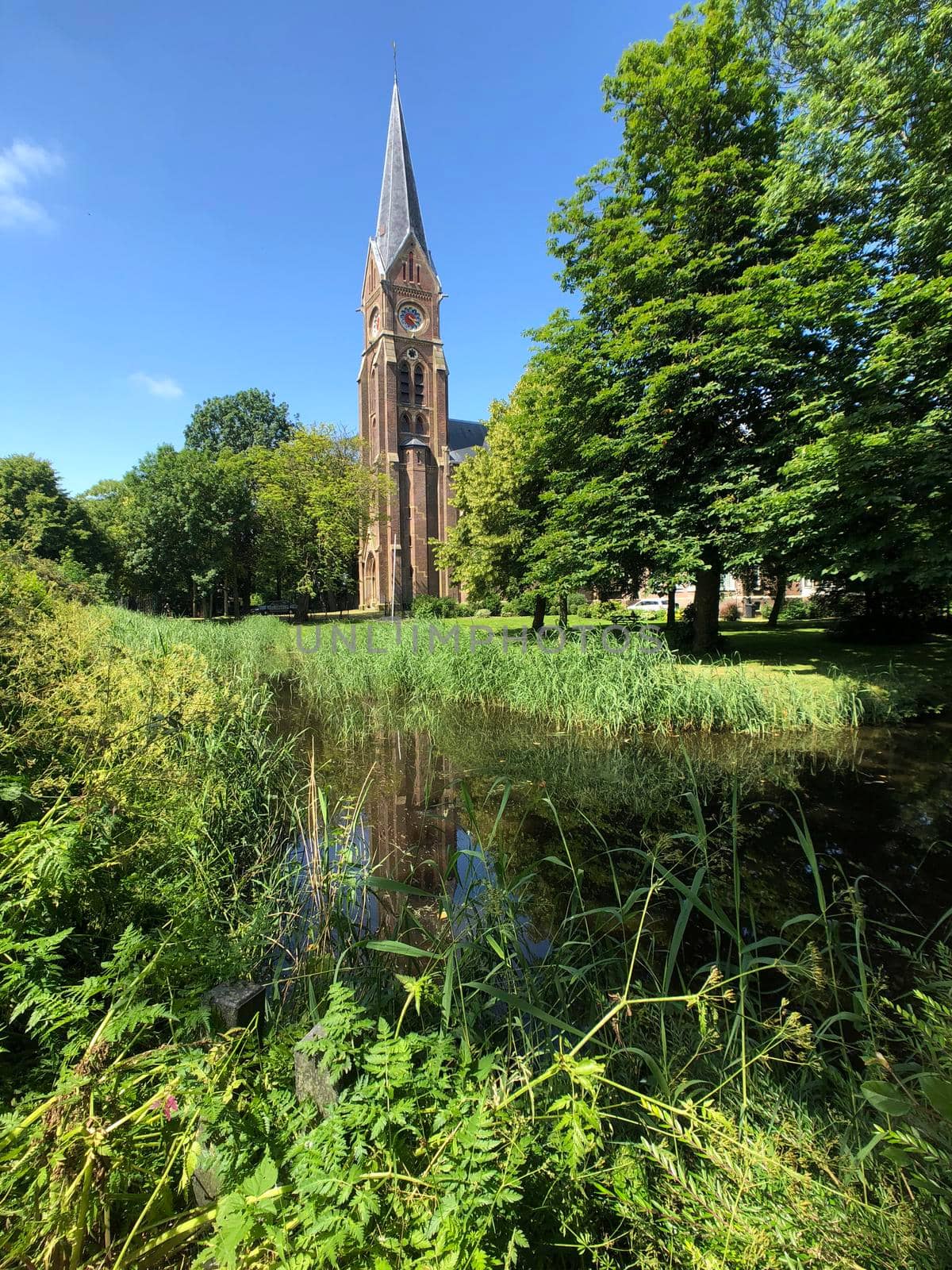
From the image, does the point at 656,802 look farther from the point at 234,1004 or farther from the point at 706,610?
the point at 706,610

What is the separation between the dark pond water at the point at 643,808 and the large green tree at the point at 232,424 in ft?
150

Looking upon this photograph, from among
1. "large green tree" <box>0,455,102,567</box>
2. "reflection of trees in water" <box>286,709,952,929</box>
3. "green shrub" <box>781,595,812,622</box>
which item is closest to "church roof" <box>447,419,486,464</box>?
"large green tree" <box>0,455,102,567</box>

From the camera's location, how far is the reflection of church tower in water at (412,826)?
3.25 meters

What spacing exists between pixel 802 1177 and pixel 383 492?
32.2m

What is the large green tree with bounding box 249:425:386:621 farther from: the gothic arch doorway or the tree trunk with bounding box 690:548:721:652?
the tree trunk with bounding box 690:548:721:652

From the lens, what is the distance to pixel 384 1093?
112 centimetres

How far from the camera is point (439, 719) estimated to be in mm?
7961

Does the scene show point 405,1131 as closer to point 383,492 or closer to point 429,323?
point 383,492

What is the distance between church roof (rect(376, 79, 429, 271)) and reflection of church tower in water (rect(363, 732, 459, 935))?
43.8 meters

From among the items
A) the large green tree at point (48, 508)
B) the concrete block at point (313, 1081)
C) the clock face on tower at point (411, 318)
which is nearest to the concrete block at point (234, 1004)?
the concrete block at point (313, 1081)

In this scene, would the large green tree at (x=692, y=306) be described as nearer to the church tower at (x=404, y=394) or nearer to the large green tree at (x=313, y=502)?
the large green tree at (x=313, y=502)

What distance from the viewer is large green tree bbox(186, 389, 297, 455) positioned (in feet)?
152

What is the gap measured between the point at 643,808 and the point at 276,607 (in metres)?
46.0

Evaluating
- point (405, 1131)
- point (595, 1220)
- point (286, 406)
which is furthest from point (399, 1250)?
point (286, 406)
